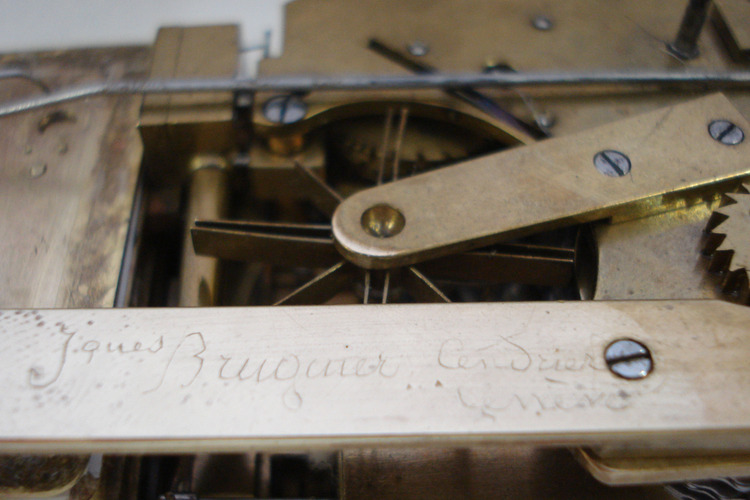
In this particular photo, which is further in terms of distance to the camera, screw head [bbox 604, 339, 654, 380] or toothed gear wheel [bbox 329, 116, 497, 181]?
toothed gear wheel [bbox 329, 116, 497, 181]

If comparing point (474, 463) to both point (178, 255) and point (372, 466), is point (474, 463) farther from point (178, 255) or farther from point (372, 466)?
point (178, 255)

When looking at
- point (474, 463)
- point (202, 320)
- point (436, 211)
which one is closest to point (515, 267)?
point (436, 211)

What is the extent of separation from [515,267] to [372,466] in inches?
12.0

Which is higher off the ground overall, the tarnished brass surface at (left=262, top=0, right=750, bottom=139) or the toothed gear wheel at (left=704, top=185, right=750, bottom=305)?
the tarnished brass surface at (left=262, top=0, right=750, bottom=139)

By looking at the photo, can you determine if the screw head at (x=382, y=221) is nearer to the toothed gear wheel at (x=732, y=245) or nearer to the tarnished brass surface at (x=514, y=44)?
the tarnished brass surface at (x=514, y=44)

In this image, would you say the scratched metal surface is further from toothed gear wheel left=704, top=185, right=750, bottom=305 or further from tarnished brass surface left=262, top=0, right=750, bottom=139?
tarnished brass surface left=262, top=0, right=750, bottom=139

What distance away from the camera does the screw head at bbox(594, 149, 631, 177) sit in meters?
0.93

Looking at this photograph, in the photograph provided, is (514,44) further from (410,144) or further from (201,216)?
(201,216)

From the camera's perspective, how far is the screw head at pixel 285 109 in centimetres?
105

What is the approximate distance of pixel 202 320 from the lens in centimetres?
81

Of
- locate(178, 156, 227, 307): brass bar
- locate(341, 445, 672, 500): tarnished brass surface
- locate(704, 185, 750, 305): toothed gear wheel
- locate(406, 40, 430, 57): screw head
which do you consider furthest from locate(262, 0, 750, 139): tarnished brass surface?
locate(341, 445, 672, 500): tarnished brass surface

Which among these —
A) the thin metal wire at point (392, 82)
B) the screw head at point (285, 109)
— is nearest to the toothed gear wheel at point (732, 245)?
the thin metal wire at point (392, 82)

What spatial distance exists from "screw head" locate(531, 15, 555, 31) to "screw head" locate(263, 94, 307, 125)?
1.31ft

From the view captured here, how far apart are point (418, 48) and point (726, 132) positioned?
1.49 feet
